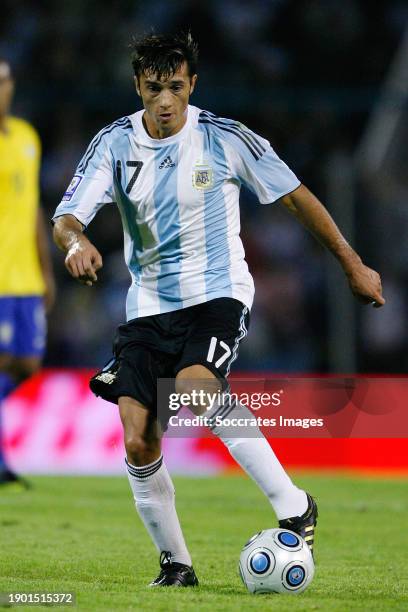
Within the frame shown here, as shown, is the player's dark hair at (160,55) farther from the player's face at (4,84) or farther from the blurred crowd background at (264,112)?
the blurred crowd background at (264,112)

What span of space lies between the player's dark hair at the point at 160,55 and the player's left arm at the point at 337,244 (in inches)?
27.0

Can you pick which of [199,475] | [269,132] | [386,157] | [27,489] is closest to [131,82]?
[269,132]

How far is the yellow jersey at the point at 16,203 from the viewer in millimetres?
8617

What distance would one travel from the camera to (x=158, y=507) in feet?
16.1

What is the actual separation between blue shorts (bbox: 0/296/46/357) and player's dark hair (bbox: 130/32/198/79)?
3.78m

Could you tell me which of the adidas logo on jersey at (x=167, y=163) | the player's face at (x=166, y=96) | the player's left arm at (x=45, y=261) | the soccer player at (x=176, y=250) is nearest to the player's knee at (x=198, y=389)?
the soccer player at (x=176, y=250)

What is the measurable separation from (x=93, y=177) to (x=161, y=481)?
1233 mm

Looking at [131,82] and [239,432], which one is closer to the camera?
[239,432]

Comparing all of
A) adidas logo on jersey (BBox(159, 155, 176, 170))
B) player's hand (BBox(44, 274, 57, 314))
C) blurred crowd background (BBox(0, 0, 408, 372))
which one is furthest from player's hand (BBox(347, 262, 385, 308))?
blurred crowd background (BBox(0, 0, 408, 372))

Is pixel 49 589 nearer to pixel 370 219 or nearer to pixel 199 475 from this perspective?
pixel 199 475

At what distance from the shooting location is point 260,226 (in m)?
12.1

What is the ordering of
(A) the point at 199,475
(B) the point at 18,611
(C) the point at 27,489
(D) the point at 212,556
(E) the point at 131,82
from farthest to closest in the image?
(E) the point at 131,82 < (A) the point at 199,475 < (C) the point at 27,489 < (D) the point at 212,556 < (B) the point at 18,611

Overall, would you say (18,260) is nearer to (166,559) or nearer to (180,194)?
(180,194)

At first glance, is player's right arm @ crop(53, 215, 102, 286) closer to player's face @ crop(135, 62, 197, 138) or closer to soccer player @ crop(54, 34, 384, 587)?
soccer player @ crop(54, 34, 384, 587)
